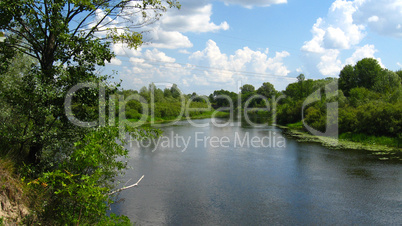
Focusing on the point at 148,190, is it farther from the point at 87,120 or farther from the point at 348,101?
the point at 348,101

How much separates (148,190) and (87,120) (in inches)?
198

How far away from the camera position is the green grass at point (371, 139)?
2198cm

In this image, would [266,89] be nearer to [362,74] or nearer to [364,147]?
[362,74]

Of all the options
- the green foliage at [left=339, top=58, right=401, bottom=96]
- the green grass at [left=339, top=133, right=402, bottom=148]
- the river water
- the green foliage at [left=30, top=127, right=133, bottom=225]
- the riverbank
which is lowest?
the river water

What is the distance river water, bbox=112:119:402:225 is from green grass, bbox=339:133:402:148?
4.11 meters

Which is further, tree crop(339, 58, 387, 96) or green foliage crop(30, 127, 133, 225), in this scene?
tree crop(339, 58, 387, 96)


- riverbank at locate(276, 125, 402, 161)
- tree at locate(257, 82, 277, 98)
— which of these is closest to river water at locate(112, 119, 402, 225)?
riverbank at locate(276, 125, 402, 161)

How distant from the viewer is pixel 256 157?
18875 millimetres

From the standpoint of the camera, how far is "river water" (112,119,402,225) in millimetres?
9695

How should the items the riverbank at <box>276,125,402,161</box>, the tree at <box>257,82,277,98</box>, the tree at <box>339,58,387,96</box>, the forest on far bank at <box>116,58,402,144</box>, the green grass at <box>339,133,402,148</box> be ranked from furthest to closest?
the tree at <box>257,82,277,98</box>, the tree at <box>339,58,387,96</box>, the forest on far bank at <box>116,58,402,144</box>, the green grass at <box>339,133,402,148</box>, the riverbank at <box>276,125,402,161</box>

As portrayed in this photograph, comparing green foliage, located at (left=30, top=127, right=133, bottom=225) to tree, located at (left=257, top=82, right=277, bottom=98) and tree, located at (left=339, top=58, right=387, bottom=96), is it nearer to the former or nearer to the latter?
tree, located at (left=339, top=58, right=387, bottom=96)

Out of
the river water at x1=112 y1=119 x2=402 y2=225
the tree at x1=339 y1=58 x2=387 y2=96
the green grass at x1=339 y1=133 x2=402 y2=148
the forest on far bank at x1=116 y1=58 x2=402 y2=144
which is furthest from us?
the tree at x1=339 y1=58 x2=387 y2=96

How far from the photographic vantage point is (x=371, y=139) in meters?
23.7

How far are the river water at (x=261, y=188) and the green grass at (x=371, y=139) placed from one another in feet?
13.5
